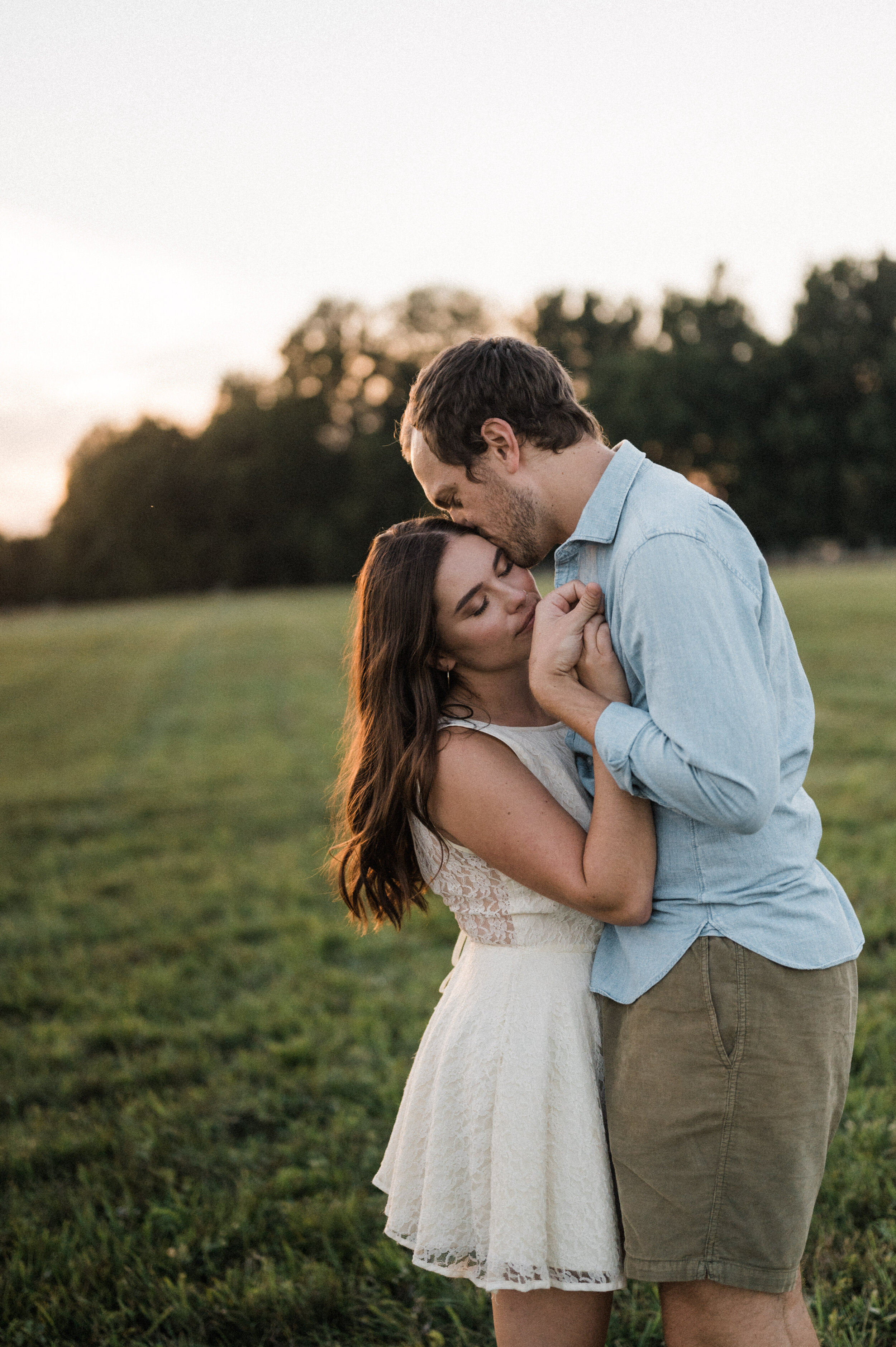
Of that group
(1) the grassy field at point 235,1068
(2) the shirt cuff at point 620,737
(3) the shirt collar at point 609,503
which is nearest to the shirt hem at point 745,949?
(2) the shirt cuff at point 620,737

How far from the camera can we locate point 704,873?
1997 millimetres

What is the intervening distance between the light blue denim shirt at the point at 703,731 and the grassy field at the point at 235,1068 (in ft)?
Result: 4.94

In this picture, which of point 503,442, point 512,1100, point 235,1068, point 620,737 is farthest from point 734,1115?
point 235,1068

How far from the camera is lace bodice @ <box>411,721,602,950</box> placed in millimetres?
2309

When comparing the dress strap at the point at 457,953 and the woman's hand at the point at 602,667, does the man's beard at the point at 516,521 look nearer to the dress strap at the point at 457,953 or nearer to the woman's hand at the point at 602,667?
the woman's hand at the point at 602,667

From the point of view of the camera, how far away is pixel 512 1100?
2217mm

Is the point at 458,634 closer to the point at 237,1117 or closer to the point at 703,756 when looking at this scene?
the point at 703,756

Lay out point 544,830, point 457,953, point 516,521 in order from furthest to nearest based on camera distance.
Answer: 1. point 457,953
2. point 516,521
3. point 544,830

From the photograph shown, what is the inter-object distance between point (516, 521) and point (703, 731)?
2.36 feet

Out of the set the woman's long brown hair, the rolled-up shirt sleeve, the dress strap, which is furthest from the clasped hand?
the dress strap

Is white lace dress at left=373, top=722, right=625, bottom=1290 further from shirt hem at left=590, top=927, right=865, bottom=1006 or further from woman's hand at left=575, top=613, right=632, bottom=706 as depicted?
woman's hand at left=575, top=613, right=632, bottom=706

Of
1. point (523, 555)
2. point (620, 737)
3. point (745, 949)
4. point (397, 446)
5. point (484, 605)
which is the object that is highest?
point (397, 446)

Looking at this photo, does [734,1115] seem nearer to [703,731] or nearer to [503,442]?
[703,731]

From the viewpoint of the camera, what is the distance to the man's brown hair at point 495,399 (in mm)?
2227
